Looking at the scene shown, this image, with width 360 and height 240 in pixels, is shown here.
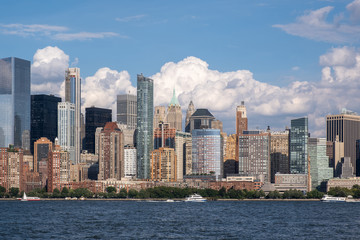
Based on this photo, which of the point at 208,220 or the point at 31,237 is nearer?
the point at 31,237

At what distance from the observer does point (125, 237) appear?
117000 millimetres

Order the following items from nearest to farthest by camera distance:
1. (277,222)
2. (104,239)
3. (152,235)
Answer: (104,239) → (152,235) → (277,222)

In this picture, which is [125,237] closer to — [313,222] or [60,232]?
[60,232]

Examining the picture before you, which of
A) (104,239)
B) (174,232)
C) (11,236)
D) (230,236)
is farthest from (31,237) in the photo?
(230,236)

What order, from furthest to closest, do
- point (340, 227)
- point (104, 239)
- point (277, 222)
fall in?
point (277, 222), point (340, 227), point (104, 239)

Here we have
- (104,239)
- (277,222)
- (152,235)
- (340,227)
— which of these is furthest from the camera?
(277,222)

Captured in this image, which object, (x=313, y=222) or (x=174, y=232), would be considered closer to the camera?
(x=174, y=232)

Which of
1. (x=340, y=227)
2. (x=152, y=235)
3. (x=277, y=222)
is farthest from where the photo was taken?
(x=277, y=222)

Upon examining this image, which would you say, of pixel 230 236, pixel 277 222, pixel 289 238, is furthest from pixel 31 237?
pixel 277 222

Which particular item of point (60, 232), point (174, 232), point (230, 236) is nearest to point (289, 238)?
point (230, 236)

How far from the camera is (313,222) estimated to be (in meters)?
155

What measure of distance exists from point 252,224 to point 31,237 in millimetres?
Answer: 51271

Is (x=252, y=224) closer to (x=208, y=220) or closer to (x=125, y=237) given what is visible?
(x=208, y=220)

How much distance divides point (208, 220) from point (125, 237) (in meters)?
45.8
